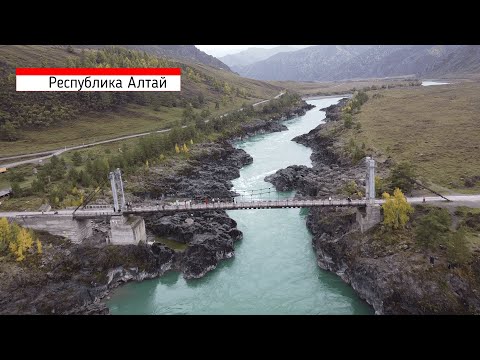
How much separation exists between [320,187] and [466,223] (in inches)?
1006

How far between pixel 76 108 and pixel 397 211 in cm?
9634

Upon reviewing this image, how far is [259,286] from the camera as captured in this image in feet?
153

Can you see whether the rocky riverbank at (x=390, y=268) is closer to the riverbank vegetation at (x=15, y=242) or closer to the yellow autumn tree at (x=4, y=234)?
the riverbank vegetation at (x=15, y=242)

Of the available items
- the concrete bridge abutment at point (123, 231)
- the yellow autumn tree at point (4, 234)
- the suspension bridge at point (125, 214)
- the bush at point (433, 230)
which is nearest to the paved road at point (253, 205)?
the suspension bridge at point (125, 214)

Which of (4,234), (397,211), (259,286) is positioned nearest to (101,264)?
(4,234)

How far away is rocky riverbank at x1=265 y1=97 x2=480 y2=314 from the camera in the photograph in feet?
124

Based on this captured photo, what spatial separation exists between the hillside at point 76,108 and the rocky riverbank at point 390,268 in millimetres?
66324

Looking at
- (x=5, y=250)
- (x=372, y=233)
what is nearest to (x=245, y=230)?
(x=372, y=233)

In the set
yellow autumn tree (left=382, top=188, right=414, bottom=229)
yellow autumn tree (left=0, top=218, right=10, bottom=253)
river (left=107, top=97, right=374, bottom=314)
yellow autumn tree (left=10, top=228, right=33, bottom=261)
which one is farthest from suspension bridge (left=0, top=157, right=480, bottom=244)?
river (left=107, top=97, right=374, bottom=314)

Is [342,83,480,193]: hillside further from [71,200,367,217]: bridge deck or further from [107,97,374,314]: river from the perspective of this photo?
[107,97,374,314]: river

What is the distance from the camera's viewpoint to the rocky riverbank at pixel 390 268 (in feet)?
124

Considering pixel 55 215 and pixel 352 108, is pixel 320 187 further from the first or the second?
Result: pixel 352 108

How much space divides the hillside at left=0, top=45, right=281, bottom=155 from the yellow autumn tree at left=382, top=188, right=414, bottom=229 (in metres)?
73.1

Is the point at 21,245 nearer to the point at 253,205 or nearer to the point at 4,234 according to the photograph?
the point at 4,234
